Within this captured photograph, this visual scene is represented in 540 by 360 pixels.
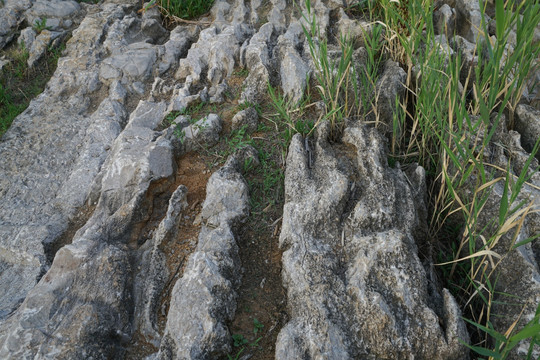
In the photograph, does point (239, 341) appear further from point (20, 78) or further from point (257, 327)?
point (20, 78)

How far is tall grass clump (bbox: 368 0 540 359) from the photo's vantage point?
2010mm

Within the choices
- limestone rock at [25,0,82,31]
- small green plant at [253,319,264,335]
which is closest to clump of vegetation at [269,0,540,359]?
small green plant at [253,319,264,335]

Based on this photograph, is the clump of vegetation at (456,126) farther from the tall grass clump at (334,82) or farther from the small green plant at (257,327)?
the small green plant at (257,327)

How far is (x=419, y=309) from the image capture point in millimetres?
2053

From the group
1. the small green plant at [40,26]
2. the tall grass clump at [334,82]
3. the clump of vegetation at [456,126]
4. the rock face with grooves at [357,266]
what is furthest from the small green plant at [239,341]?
the small green plant at [40,26]

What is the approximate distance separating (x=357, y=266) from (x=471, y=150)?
0.79m

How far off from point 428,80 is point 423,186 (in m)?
0.61

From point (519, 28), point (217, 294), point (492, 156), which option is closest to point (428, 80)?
point (519, 28)

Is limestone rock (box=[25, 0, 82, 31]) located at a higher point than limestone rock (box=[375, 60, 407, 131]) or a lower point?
lower

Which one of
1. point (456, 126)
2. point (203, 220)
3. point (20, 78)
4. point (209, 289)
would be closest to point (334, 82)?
point (456, 126)

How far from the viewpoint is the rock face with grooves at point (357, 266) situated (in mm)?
1987

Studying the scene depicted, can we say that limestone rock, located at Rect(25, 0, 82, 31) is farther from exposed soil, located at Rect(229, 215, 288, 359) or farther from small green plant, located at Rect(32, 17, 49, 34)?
exposed soil, located at Rect(229, 215, 288, 359)

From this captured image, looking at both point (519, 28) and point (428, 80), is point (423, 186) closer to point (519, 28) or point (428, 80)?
point (428, 80)

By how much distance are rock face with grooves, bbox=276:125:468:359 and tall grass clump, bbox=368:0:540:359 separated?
20 cm
